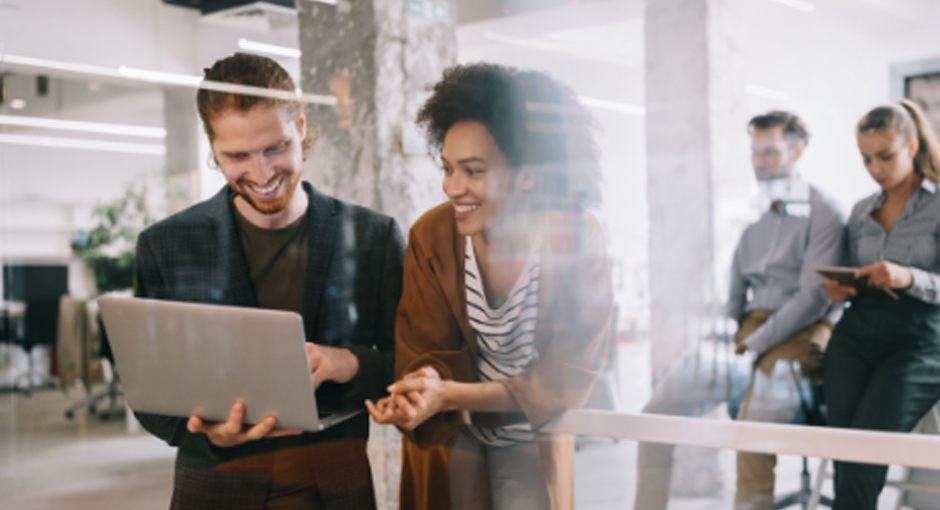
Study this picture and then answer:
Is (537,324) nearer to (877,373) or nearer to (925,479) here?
(877,373)

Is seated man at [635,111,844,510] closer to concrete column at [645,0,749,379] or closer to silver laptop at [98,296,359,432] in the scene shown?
concrete column at [645,0,749,379]

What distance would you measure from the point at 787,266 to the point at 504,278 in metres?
0.60

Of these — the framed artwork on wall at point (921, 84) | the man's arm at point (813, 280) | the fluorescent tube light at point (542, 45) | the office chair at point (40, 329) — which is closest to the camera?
the framed artwork on wall at point (921, 84)

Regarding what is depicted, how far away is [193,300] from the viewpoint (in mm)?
2141

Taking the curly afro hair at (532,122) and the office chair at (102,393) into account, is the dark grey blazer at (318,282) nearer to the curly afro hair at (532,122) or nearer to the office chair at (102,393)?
the office chair at (102,393)

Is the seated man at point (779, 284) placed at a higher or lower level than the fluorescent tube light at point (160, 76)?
lower

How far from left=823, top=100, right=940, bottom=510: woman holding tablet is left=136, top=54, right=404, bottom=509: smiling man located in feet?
3.21

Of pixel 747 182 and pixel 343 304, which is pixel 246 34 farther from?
pixel 747 182

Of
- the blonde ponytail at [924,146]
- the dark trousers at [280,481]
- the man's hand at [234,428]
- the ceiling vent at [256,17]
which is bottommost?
the dark trousers at [280,481]

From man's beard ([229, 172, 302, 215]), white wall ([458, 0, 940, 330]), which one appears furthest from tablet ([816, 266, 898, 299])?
man's beard ([229, 172, 302, 215])

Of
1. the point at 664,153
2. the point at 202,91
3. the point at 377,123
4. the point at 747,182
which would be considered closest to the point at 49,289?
the point at 202,91

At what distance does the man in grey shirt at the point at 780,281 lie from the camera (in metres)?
2.01

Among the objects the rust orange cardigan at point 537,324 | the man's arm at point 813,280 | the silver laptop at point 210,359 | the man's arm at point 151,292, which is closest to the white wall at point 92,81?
the man's arm at point 151,292

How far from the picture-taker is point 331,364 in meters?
2.17
